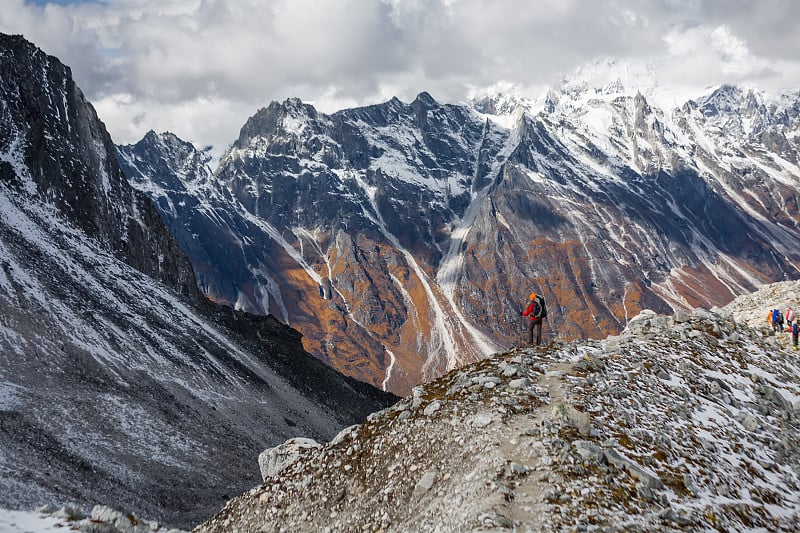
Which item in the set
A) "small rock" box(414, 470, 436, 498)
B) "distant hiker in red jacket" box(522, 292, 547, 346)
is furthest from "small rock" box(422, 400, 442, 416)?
"distant hiker in red jacket" box(522, 292, 547, 346)

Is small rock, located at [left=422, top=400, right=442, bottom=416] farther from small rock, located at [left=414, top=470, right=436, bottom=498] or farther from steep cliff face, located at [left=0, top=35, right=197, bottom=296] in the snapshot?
steep cliff face, located at [left=0, top=35, right=197, bottom=296]

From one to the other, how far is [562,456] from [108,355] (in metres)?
69.6

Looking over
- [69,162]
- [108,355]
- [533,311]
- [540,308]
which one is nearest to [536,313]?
[533,311]

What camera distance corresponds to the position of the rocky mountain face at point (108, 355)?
51656 millimetres

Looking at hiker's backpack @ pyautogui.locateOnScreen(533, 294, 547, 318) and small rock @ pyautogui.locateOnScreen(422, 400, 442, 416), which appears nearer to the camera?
small rock @ pyautogui.locateOnScreen(422, 400, 442, 416)

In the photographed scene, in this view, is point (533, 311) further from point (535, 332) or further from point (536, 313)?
point (535, 332)

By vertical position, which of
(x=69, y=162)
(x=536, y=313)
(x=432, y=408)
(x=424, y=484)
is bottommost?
(x=424, y=484)

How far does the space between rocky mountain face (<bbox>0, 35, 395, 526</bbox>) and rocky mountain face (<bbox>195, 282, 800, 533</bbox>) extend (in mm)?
32845

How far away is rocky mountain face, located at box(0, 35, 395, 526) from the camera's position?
51656 millimetres

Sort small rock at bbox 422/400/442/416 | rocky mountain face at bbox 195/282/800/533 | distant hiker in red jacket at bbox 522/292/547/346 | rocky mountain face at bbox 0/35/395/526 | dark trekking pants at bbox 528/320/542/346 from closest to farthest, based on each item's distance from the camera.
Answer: rocky mountain face at bbox 195/282/800/533
small rock at bbox 422/400/442/416
dark trekking pants at bbox 528/320/542/346
distant hiker in red jacket at bbox 522/292/547/346
rocky mountain face at bbox 0/35/395/526

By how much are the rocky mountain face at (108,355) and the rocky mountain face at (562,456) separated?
3285cm

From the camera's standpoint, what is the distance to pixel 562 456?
53.0 feet

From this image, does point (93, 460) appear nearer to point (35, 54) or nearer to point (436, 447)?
point (436, 447)

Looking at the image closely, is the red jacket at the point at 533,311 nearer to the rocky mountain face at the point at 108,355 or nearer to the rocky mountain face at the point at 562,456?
the rocky mountain face at the point at 562,456
